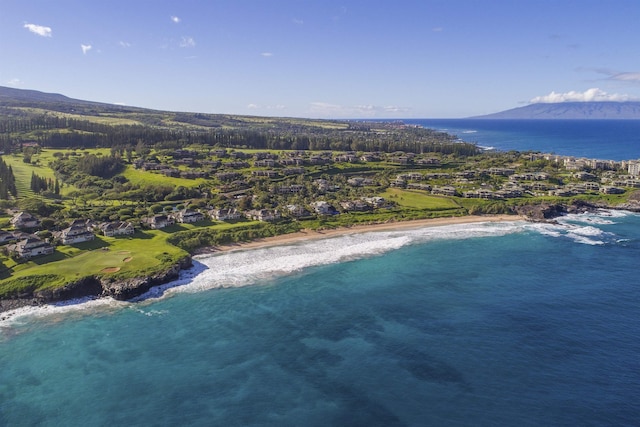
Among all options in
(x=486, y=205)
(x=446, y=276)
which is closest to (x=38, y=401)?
(x=446, y=276)

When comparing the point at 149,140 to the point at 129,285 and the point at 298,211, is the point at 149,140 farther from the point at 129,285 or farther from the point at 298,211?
the point at 129,285

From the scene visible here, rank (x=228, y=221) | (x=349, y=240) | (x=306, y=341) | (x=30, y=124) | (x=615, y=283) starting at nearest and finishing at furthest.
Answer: (x=306, y=341) < (x=615, y=283) < (x=349, y=240) < (x=228, y=221) < (x=30, y=124)

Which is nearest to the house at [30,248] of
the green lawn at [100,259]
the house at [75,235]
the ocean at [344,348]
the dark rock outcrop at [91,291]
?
the green lawn at [100,259]

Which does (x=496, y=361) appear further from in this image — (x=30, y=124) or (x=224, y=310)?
(x=30, y=124)

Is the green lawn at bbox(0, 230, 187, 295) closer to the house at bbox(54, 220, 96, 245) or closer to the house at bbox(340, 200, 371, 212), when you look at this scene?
the house at bbox(54, 220, 96, 245)

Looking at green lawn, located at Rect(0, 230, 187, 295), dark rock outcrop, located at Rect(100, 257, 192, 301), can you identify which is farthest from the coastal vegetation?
dark rock outcrop, located at Rect(100, 257, 192, 301)

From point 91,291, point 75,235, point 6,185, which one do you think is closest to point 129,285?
point 91,291
